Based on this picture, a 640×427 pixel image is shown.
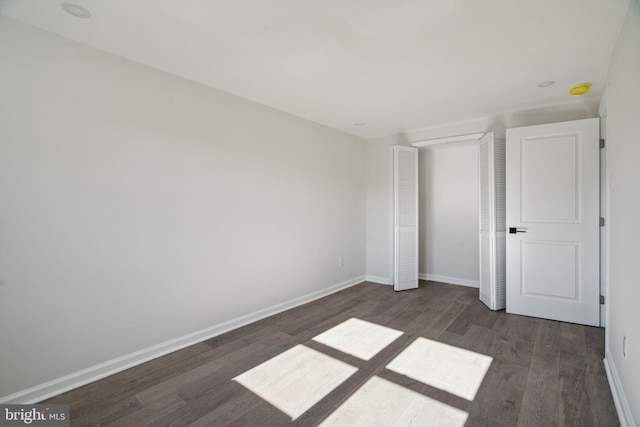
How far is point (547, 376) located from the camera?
212 cm

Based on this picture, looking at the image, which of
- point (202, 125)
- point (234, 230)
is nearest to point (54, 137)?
→ point (202, 125)

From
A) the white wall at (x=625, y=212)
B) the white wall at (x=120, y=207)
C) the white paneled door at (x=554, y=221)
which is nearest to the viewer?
the white wall at (x=625, y=212)

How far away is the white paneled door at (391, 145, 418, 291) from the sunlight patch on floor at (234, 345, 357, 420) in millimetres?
2273

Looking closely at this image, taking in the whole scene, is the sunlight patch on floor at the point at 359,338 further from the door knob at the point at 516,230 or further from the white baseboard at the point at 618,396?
the door knob at the point at 516,230

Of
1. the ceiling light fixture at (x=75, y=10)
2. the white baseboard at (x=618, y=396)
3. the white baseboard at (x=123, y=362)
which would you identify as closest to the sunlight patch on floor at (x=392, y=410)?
the white baseboard at (x=618, y=396)

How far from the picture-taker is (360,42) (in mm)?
2064

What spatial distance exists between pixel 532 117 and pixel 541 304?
2.22 meters

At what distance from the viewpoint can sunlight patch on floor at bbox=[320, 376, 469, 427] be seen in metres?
1.69

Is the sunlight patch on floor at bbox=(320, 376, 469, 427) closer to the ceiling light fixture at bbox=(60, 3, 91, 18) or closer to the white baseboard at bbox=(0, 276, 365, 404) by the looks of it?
the white baseboard at bbox=(0, 276, 365, 404)

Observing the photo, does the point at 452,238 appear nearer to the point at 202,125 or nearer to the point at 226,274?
the point at 226,274

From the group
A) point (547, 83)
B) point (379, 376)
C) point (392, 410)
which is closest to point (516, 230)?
point (547, 83)

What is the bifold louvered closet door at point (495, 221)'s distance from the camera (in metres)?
3.46
